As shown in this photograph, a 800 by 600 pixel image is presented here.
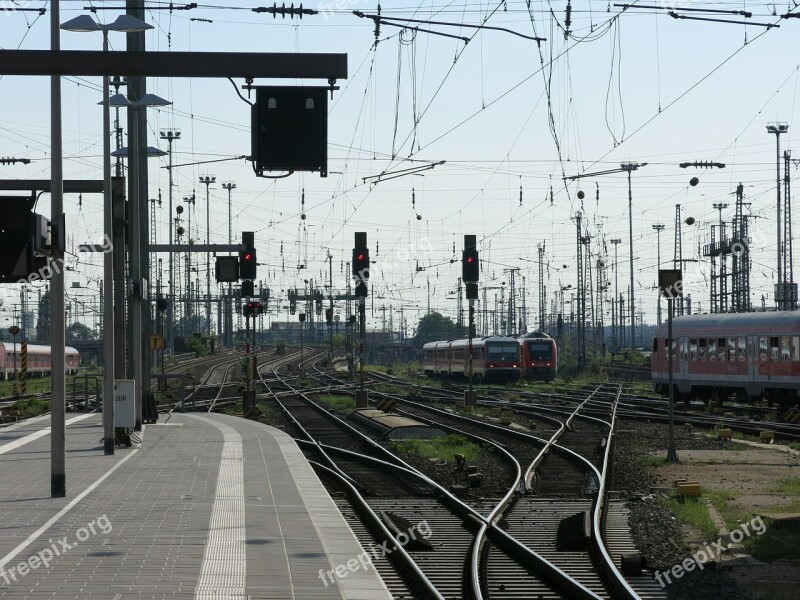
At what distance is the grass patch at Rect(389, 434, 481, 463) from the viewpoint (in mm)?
25750

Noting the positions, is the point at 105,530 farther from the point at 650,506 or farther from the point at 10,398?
the point at 10,398

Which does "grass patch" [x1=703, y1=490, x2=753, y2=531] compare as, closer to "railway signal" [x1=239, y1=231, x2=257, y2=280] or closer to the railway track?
the railway track

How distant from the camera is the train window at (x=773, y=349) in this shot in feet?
125

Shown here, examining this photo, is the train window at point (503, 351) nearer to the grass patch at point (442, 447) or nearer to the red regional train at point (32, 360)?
the red regional train at point (32, 360)

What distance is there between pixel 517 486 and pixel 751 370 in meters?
22.7

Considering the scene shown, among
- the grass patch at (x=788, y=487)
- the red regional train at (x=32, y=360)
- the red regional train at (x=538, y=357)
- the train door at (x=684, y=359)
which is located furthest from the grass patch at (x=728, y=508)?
the red regional train at (x=32, y=360)

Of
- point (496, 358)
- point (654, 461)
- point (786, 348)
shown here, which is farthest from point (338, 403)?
point (654, 461)

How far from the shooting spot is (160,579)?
1028 cm

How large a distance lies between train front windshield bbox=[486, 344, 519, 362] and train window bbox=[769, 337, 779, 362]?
1134 inches

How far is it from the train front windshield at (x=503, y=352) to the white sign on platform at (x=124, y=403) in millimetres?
44971

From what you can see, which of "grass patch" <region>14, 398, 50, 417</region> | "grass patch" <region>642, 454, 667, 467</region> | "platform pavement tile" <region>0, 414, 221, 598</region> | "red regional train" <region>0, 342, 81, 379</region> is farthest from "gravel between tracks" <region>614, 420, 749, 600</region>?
"red regional train" <region>0, 342, 81, 379</region>

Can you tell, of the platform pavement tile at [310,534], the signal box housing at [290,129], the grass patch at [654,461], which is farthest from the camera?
the grass patch at [654,461]

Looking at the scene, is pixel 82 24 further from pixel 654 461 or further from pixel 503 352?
pixel 503 352

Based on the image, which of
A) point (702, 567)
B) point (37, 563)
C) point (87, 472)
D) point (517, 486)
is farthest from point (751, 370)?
point (37, 563)
